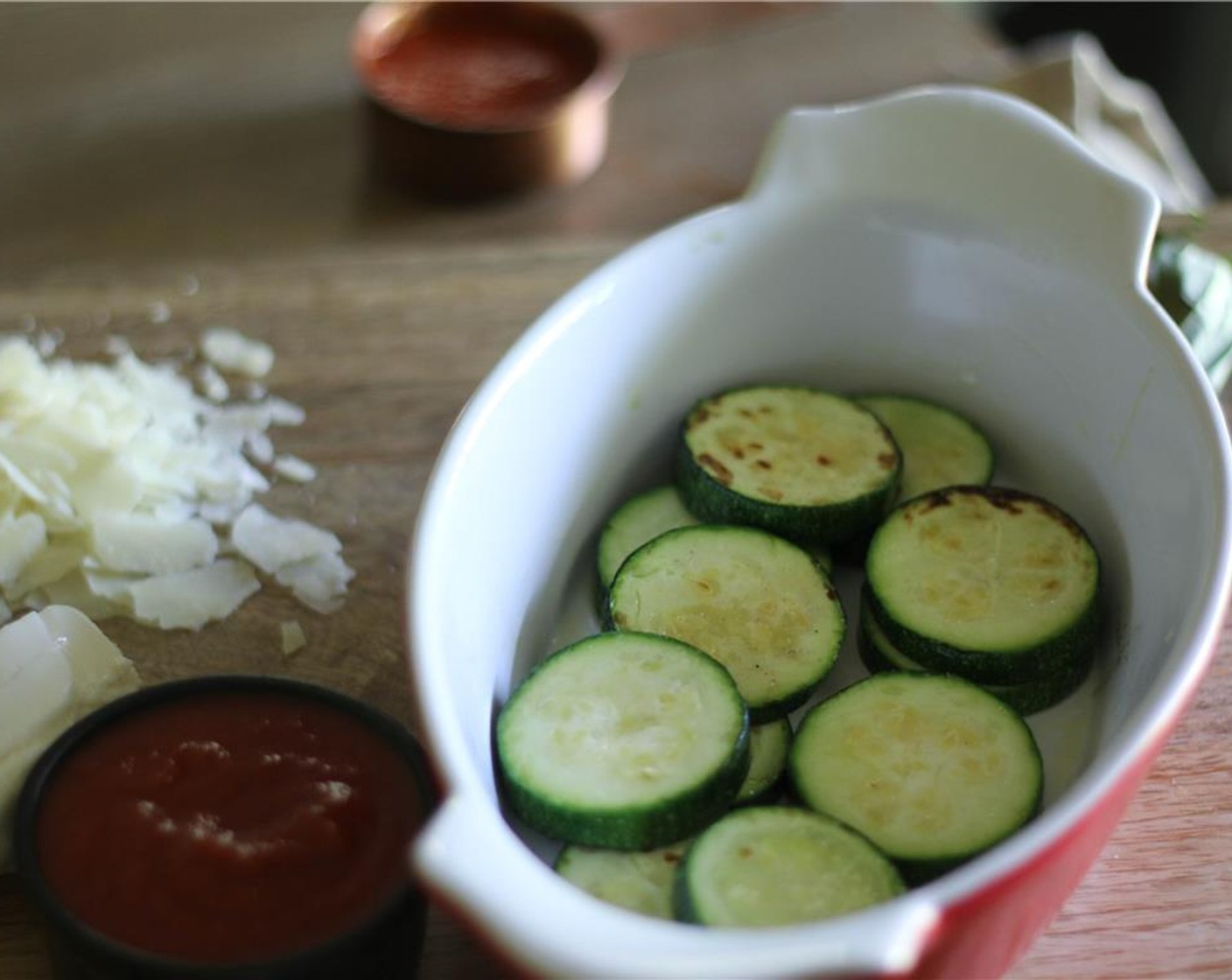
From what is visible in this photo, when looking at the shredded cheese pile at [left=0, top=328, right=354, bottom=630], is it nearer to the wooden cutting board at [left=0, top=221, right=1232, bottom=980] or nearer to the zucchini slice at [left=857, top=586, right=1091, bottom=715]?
the wooden cutting board at [left=0, top=221, right=1232, bottom=980]

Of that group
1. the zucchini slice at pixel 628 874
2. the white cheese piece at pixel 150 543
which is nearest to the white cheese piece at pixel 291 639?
the white cheese piece at pixel 150 543

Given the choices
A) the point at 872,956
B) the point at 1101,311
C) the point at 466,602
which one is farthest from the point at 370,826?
the point at 1101,311

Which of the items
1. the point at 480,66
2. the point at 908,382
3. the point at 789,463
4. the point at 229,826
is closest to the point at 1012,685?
the point at 789,463

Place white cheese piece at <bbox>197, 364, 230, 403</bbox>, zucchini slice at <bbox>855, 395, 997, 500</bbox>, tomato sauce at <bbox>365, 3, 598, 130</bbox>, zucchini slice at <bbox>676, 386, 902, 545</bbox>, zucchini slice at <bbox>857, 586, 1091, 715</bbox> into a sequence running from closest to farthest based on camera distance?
zucchini slice at <bbox>857, 586, 1091, 715</bbox>
zucchini slice at <bbox>676, 386, 902, 545</bbox>
zucchini slice at <bbox>855, 395, 997, 500</bbox>
white cheese piece at <bbox>197, 364, 230, 403</bbox>
tomato sauce at <bbox>365, 3, 598, 130</bbox>

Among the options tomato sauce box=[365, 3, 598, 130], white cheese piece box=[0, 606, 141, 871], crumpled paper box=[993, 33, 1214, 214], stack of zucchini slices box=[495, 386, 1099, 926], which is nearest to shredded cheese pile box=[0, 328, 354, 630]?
white cheese piece box=[0, 606, 141, 871]

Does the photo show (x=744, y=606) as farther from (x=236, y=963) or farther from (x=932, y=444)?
(x=236, y=963)

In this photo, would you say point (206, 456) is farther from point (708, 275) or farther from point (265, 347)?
point (708, 275)
